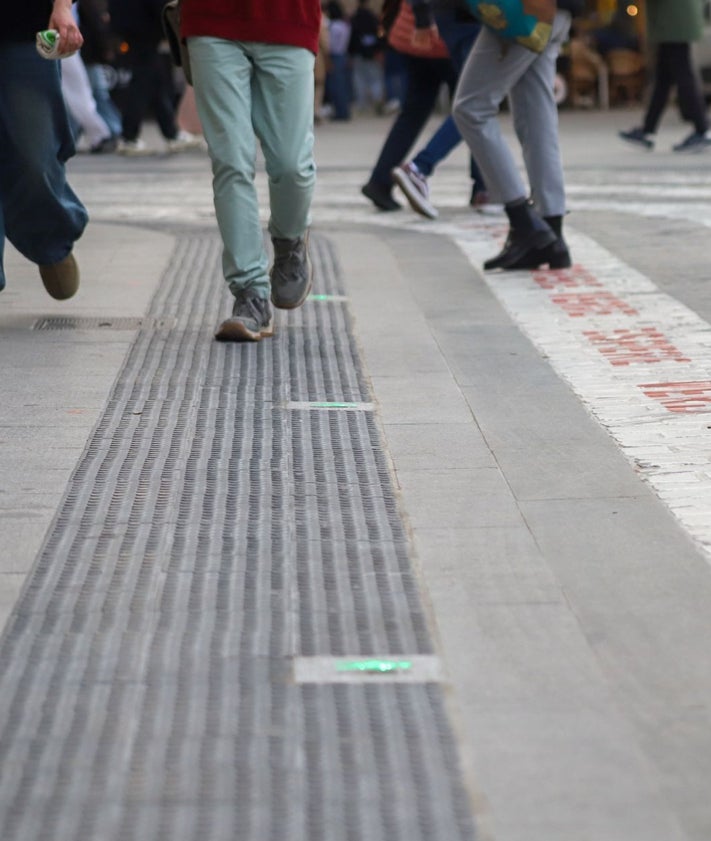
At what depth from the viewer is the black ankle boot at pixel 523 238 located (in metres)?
6.99

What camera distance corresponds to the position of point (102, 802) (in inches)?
86.7

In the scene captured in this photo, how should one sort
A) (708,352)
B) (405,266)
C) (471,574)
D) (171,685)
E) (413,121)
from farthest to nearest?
(413,121) < (405,266) < (708,352) < (471,574) < (171,685)

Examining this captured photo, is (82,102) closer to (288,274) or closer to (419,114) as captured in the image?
→ (419,114)

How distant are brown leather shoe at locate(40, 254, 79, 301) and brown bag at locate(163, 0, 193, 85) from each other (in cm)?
73

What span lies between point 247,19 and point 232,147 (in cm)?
39

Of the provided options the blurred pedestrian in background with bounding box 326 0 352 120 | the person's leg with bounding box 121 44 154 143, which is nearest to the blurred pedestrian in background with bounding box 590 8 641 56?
the blurred pedestrian in background with bounding box 326 0 352 120

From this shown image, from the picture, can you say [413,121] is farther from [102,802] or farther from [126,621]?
[102,802]

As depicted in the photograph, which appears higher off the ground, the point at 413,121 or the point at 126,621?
the point at 126,621

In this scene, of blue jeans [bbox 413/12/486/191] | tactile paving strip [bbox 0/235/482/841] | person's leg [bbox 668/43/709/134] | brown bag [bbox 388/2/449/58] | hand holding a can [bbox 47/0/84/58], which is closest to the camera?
tactile paving strip [bbox 0/235/482/841]

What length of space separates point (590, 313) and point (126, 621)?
3.57m

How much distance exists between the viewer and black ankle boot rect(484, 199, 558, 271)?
22.9ft

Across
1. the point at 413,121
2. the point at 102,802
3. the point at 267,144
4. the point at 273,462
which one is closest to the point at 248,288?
the point at 267,144

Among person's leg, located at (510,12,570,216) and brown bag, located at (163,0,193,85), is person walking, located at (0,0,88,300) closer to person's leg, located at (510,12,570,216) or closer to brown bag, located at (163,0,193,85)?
brown bag, located at (163,0,193,85)

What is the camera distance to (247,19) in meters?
5.31
